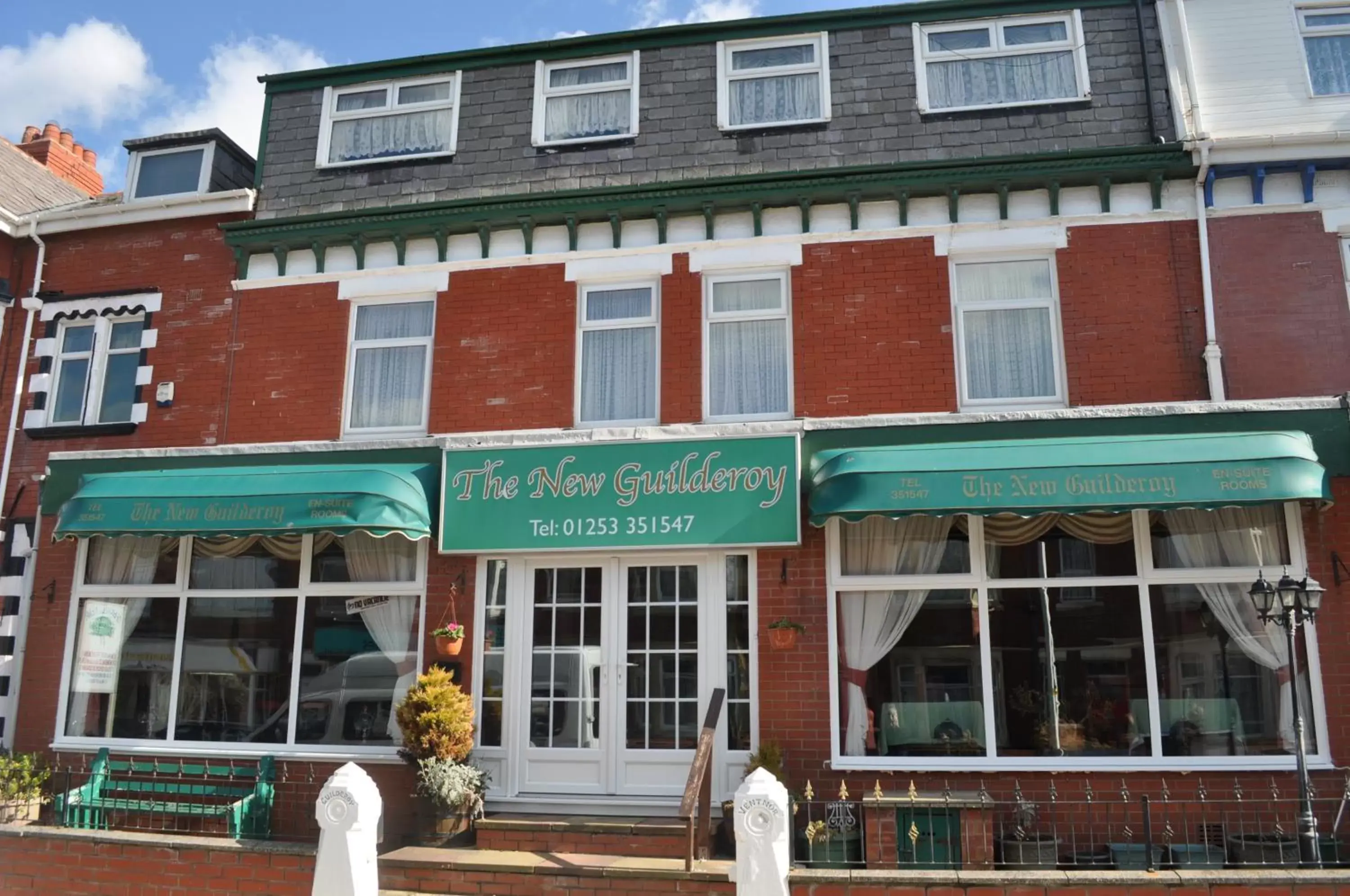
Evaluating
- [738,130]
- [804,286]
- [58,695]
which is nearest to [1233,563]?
[804,286]

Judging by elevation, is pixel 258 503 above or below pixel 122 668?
above

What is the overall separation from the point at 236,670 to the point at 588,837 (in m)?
4.65

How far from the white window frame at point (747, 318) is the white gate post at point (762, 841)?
4.28 meters

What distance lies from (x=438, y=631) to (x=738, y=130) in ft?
20.3

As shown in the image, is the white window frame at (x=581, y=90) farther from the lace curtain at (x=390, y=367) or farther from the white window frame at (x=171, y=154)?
the white window frame at (x=171, y=154)

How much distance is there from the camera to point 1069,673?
9469 mm

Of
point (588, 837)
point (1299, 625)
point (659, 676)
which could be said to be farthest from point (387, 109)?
point (1299, 625)

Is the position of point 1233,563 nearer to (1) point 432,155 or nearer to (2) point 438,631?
(2) point 438,631

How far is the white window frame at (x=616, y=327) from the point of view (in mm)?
10867

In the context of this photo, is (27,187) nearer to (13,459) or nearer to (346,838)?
(13,459)

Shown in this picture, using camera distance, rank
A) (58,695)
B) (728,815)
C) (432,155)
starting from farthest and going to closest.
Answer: (432,155)
(58,695)
(728,815)

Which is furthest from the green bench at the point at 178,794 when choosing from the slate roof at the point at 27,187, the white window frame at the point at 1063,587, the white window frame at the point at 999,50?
the white window frame at the point at 999,50

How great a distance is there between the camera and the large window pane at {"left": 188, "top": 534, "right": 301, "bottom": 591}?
438 inches

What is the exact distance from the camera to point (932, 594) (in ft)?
32.2
